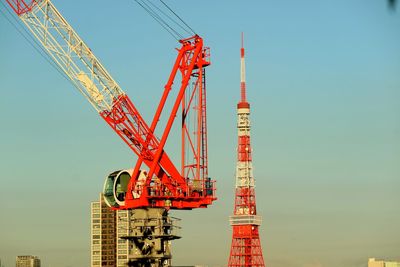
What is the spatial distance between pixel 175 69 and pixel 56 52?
14977mm

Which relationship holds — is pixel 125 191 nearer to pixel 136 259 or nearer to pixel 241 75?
pixel 136 259

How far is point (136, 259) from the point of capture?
104125 mm

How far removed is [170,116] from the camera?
10594 cm

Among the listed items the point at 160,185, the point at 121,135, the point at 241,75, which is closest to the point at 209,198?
the point at 160,185

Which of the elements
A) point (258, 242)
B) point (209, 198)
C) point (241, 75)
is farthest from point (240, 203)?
point (209, 198)

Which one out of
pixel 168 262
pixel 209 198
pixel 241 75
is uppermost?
pixel 241 75

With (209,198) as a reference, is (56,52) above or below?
above

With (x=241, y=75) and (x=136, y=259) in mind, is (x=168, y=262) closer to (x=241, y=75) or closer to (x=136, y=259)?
(x=136, y=259)

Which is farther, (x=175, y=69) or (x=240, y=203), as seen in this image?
(x=240, y=203)

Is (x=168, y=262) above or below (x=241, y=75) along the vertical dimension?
below

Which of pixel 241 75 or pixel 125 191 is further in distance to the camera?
pixel 241 75

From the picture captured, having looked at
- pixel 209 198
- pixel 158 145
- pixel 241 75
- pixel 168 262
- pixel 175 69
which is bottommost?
pixel 168 262

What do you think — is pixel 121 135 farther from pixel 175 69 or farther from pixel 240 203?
pixel 240 203

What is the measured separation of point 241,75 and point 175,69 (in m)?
86.4
